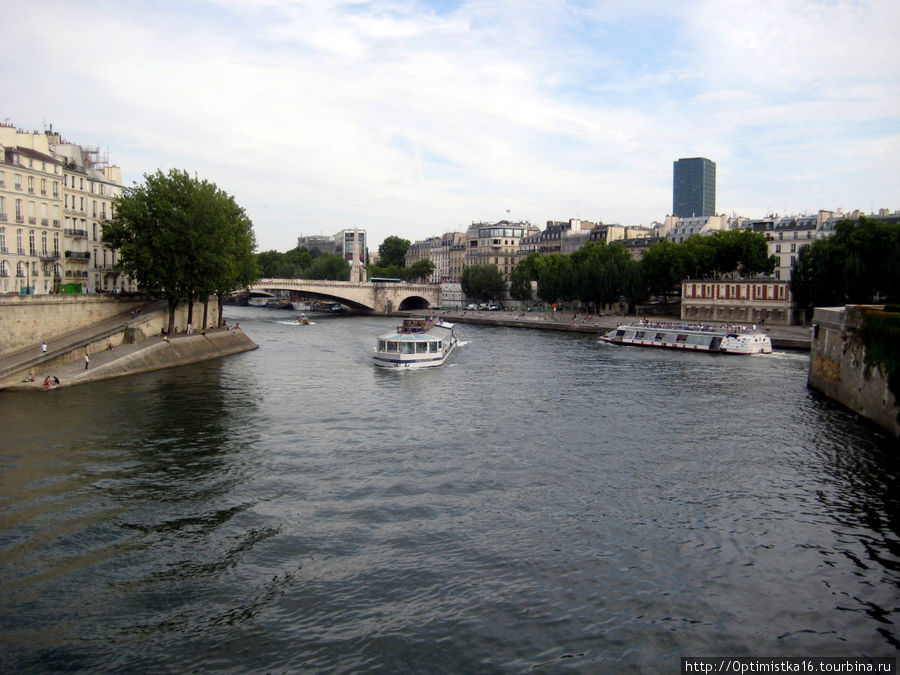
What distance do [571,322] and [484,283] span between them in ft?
111

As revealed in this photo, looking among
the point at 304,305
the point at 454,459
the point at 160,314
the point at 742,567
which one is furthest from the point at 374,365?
the point at 304,305

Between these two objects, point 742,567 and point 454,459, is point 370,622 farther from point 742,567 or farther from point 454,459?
point 454,459

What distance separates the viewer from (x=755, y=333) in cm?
5669

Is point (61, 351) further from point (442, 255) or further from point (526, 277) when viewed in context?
point (442, 255)

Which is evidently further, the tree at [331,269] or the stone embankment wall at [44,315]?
the tree at [331,269]

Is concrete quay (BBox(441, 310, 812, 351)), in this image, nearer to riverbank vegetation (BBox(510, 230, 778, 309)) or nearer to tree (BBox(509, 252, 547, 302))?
riverbank vegetation (BBox(510, 230, 778, 309))

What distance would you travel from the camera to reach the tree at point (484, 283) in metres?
114

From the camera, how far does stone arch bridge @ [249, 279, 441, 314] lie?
324ft

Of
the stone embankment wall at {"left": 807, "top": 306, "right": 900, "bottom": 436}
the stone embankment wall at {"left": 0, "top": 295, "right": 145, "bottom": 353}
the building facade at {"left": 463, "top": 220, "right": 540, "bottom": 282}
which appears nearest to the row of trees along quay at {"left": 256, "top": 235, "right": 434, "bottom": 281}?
the building facade at {"left": 463, "top": 220, "right": 540, "bottom": 282}

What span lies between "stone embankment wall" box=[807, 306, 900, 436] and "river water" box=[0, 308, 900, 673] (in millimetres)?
1132

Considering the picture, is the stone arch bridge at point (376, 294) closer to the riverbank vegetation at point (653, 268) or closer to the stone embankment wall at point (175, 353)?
the riverbank vegetation at point (653, 268)

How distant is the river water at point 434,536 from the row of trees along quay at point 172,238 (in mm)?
18329

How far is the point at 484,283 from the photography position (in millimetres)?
114125

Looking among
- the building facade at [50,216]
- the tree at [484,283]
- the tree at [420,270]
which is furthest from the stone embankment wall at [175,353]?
the tree at [420,270]
